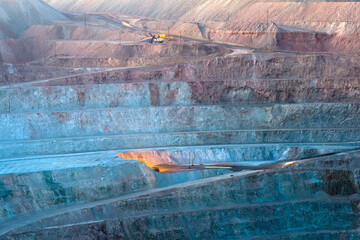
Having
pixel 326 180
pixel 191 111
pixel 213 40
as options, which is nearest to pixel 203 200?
pixel 326 180

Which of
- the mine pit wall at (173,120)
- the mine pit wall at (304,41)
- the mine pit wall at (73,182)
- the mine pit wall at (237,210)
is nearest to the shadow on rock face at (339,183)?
the mine pit wall at (237,210)

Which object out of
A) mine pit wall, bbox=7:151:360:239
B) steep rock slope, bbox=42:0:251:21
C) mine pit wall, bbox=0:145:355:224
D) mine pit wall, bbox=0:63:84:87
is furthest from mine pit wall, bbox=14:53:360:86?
Answer: steep rock slope, bbox=42:0:251:21

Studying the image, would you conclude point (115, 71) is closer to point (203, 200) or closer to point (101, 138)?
point (101, 138)

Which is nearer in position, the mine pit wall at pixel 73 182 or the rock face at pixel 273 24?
the mine pit wall at pixel 73 182

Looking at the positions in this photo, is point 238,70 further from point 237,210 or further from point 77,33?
point 77,33

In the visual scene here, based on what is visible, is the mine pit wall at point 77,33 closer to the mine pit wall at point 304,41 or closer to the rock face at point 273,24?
the rock face at point 273,24

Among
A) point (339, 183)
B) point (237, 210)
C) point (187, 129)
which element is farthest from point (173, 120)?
point (339, 183)
